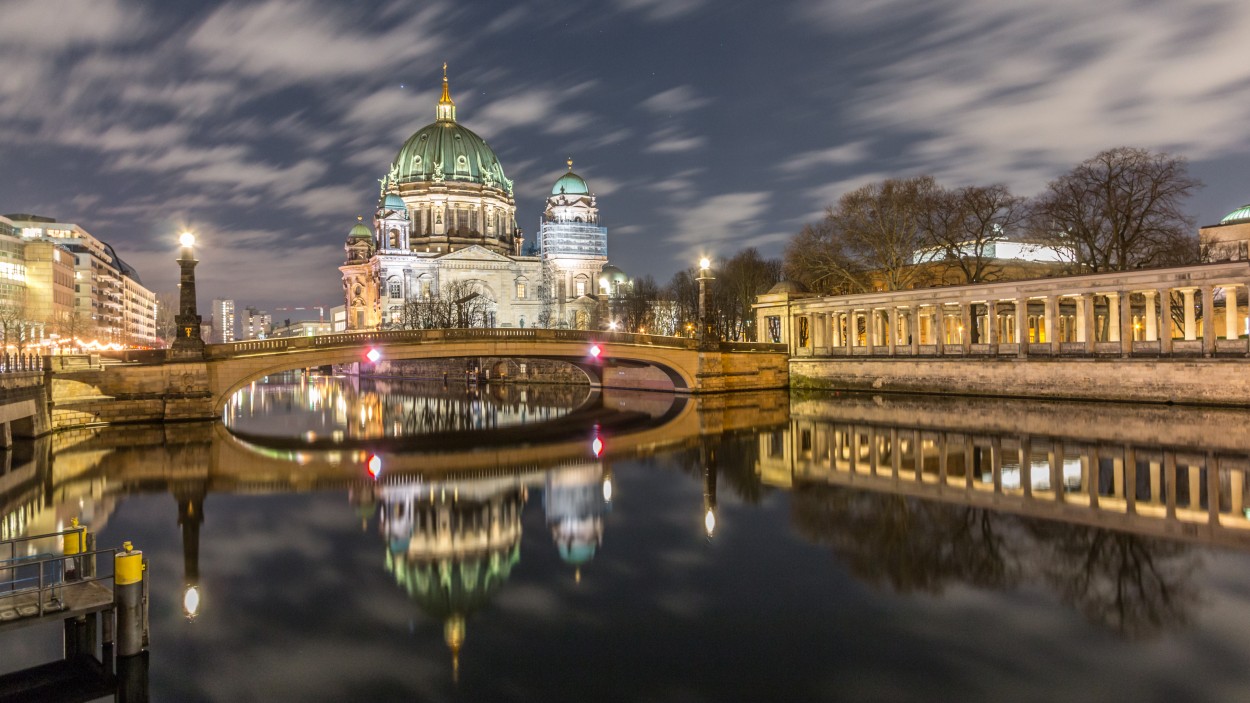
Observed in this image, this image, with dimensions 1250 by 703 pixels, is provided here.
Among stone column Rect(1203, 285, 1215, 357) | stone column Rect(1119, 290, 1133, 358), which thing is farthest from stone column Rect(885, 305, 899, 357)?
stone column Rect(1203, 285, 1215, 357)

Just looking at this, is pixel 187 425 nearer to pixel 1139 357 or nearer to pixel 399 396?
pixel 399 396

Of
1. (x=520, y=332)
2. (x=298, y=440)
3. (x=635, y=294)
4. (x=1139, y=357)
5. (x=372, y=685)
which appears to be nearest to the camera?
(x=372, y=685)

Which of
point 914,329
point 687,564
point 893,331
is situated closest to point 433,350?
point 893,331

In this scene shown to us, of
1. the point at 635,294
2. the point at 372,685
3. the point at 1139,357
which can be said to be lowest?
the point at 372,685

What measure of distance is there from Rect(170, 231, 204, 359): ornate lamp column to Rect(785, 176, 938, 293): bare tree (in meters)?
42.7

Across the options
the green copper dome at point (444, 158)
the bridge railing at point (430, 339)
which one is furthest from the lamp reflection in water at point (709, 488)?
the green copper dome at point (444, 158)

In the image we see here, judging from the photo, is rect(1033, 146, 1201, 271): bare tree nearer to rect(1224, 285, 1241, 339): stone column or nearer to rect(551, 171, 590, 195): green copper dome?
rect(1224, 285, 1241, 339): stone column

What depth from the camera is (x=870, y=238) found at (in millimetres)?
62125

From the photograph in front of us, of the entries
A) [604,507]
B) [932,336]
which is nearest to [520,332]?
[604,507]

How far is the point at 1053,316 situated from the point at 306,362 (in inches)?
1566

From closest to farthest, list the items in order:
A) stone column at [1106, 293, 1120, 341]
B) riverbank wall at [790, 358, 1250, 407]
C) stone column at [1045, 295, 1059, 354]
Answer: riverbank wall at [790, 358, 1250, 407], stone column at [1045, 295, 1059, 354], stone column at [1106, 293, 1120, 341]

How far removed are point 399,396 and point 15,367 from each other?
35.0 m

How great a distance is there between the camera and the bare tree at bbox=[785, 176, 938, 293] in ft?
A: 200

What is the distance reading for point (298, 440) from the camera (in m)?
36.0
